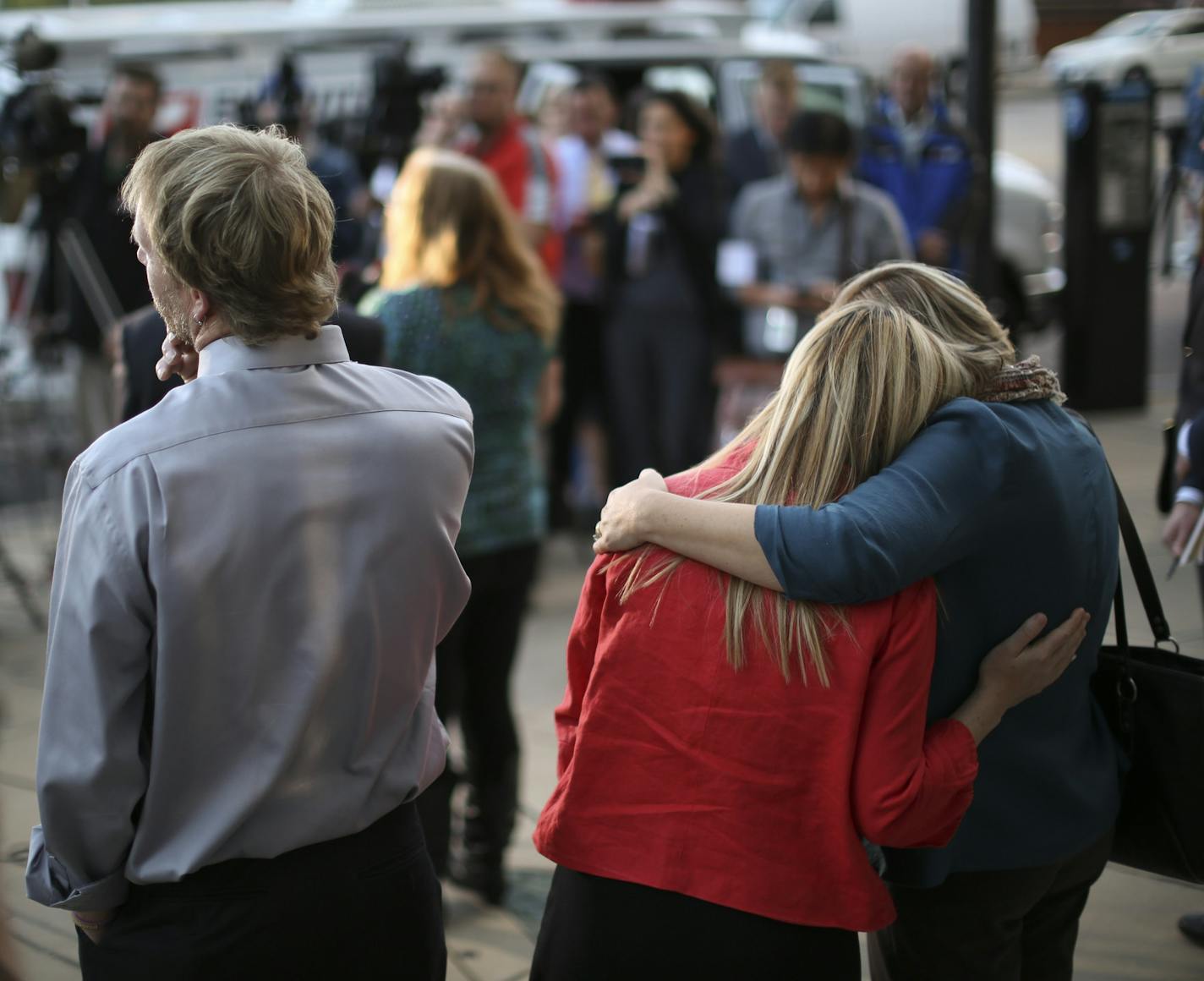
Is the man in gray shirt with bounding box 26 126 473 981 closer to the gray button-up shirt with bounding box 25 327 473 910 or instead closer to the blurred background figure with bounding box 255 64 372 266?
the gray button-up shirt with bounding box 25 327 473 910

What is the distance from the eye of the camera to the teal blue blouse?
3.47 m

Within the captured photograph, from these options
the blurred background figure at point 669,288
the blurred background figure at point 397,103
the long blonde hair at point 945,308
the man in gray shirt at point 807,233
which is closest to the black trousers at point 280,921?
the long blonde hair at point 945,308

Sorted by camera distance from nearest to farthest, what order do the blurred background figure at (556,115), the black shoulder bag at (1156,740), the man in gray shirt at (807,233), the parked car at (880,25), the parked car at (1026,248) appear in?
the black shoulder bag at (1156,740), the man in gray shirt at (807,233), the blurred background figure at (556,115), the parked car at (1026,248), the parked car at (880,25)

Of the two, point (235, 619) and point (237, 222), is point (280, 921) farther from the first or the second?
point (237, 222)

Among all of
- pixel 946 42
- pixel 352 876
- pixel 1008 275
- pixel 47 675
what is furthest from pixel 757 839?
pixel 946 42

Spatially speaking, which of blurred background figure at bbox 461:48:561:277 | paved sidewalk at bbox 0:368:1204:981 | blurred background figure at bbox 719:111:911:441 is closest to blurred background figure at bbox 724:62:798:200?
blurred background figure at bbox 461:48:561:277

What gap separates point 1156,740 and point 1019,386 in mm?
683

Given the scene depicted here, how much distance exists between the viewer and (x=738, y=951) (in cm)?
186

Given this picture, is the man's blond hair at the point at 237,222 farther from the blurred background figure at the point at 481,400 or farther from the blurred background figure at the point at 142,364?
the blurred background figure at the point at 481,400

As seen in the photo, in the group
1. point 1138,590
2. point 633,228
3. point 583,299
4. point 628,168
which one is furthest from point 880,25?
point 1138,590

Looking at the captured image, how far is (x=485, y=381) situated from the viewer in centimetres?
354

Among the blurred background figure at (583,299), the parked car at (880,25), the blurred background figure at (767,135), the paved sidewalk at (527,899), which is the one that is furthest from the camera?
the parked car at (880,25)

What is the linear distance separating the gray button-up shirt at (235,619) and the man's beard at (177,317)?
0.16 ft

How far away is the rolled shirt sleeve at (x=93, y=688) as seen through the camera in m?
1.64
